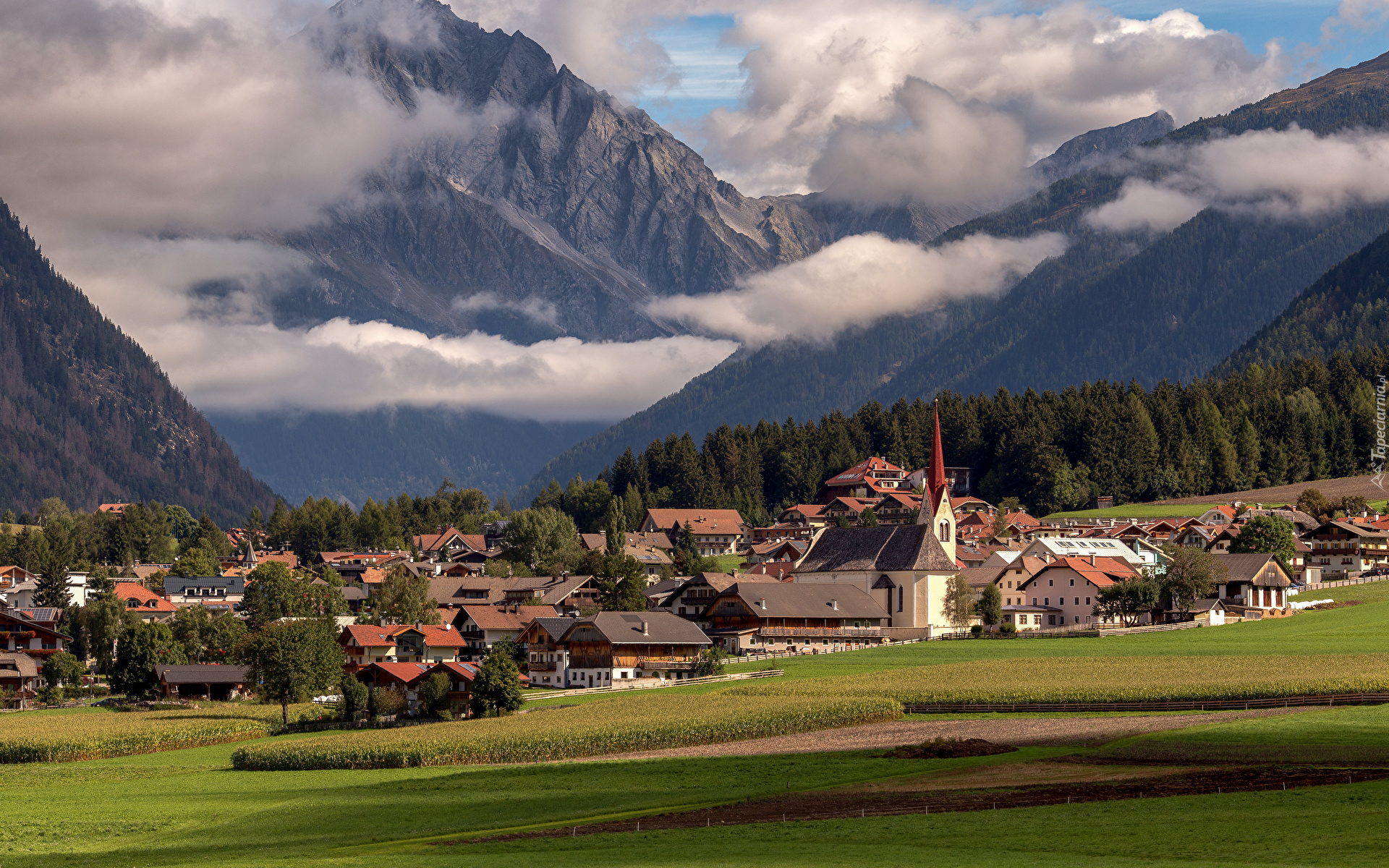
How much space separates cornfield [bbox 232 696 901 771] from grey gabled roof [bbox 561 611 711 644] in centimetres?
2463

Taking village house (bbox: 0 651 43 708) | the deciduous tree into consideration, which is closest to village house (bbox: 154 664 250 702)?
the deciduous tree

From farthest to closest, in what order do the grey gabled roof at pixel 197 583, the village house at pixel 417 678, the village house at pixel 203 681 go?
1. the grey gabled roof at pixel 197 583
2. the village house at pixel 203 681
3. the village house at pixel 417 678

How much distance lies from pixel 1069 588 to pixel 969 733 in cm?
7098

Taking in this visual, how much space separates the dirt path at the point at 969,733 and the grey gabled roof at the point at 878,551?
66707mm

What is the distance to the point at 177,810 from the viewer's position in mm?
53938

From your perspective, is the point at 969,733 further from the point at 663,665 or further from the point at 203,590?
the point at 203,590

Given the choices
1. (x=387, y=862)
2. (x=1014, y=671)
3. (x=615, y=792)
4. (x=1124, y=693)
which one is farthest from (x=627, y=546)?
(x=387, y=862)

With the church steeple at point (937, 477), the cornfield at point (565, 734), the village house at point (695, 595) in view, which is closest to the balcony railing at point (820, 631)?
the village house at point (695, 595)

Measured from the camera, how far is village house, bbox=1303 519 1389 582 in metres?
151

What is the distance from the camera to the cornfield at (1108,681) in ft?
244

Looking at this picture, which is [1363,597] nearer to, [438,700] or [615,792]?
[438,700]

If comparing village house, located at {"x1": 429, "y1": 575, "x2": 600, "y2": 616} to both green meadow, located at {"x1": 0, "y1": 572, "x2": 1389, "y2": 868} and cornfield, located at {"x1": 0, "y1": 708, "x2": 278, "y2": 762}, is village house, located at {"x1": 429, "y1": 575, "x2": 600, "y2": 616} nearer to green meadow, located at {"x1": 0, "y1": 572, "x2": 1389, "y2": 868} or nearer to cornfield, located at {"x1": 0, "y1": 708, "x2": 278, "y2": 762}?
cornfield, located at {"x1": 0, "y1": 708, "x2": 278, "y2": 762}

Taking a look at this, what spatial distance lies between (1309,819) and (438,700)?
2316 inches

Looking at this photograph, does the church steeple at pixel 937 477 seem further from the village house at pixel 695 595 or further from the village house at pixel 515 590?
the village house at pixel 515 590
